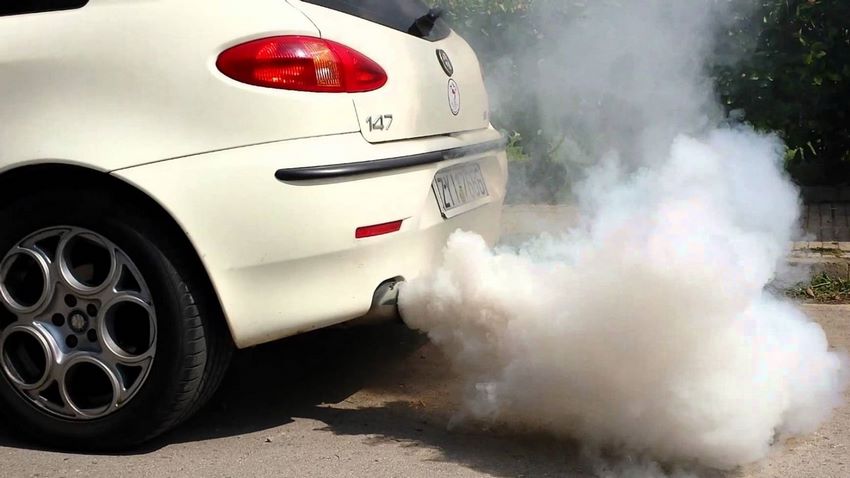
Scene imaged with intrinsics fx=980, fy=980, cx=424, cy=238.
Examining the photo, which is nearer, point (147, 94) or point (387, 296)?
point (147, 94)

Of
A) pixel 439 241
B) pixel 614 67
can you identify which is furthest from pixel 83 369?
pixel 614 67

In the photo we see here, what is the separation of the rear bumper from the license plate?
0.70 feet

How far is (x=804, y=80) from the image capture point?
558 centimetres

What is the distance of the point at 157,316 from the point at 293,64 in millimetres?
817

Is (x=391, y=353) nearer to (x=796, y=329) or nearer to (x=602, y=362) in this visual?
(x=602, y=362)

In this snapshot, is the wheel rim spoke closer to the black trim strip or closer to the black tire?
the black tire

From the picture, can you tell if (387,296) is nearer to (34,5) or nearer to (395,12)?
(395,12)

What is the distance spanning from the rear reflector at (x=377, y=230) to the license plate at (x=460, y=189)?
234mm

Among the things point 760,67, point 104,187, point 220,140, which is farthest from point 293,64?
point 760,67

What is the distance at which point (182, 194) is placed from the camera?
2674mm

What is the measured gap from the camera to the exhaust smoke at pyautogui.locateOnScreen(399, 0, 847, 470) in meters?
2.62

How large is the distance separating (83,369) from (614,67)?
3088 mm

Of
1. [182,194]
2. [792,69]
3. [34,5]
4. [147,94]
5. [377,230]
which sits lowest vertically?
[377,230]

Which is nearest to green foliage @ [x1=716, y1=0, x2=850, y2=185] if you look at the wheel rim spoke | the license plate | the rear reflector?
the license plate
